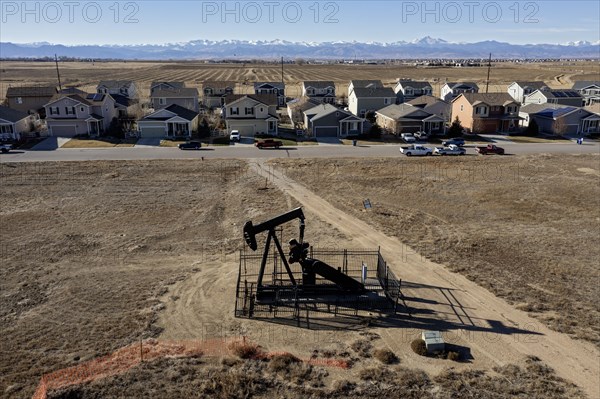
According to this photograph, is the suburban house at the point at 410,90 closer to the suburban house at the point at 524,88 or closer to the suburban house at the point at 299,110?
the suburban house at the point at 524,88

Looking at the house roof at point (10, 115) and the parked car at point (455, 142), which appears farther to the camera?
the house roof at point (10, 115)

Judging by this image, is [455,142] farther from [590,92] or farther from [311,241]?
[590,92]

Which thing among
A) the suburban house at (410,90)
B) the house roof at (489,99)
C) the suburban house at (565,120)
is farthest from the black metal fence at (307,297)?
the suburban house at (410,90)

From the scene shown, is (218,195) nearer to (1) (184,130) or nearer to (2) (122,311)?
(2) (122,311)

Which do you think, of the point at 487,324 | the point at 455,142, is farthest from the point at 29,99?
the point at 487,324

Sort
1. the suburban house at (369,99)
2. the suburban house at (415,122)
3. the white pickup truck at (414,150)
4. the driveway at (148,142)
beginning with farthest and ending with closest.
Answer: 1. the suburban house at (369,99)
2. the suburban house at (415,122)
3. the driveway at (148,142)
4. the white pickup truck at (414,150)

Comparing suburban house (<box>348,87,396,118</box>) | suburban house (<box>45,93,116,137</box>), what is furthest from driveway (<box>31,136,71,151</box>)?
suburban house (<box>348,87,396,118</box>)

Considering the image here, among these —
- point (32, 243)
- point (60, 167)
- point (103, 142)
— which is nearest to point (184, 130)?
point (103, 142)
